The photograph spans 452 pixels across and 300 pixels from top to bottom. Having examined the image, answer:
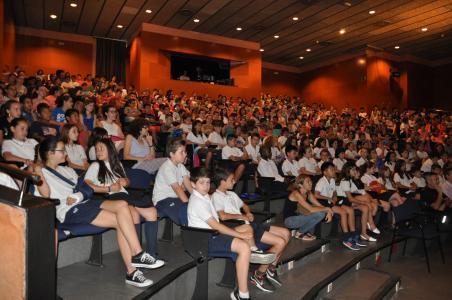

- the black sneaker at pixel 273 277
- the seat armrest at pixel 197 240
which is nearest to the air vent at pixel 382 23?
the black sneaker at pixel 273 277

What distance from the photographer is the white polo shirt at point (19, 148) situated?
4.15 meters

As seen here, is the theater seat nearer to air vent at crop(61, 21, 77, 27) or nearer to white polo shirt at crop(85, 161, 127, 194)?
white polo shirt at crop(85, 161, 127, 194)

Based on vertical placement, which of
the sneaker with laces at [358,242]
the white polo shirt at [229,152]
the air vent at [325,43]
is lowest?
the sneaker with laces at [358,242]

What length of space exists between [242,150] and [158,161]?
10.4 feet

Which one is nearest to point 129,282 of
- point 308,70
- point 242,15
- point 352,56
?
point 242,15

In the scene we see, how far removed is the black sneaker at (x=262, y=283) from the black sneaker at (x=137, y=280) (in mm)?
1090

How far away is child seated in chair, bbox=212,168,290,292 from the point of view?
11.7 ft

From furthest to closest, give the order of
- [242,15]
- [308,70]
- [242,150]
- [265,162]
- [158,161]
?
1. [308,70]
2. [242,15]
3. [242,150]
4. [265,162]
5. [158,161]

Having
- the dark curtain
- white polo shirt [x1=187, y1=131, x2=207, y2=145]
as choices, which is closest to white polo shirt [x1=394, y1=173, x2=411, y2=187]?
white polo shirt [x1=187, y1=131, x2=207, y2=145]

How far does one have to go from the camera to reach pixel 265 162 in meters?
6.88

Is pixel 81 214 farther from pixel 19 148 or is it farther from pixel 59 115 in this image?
pixel 59 115

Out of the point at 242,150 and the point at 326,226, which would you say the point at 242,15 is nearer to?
the point at 242,150

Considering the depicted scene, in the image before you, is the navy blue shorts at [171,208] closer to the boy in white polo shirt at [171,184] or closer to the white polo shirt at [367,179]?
the boy in white polo shirt at [171,184]

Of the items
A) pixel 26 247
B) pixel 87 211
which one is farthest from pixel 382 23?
pixel 26 247
